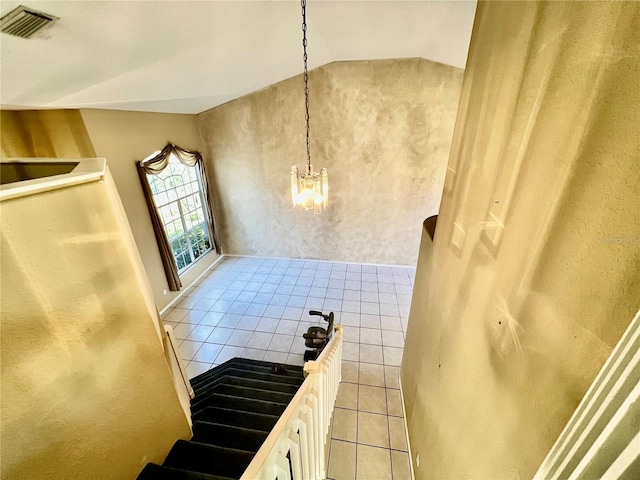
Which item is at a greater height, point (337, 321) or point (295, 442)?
point (295, 442)

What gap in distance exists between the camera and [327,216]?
18.8 ft

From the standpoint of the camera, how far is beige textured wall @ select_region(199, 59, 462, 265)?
4.56m

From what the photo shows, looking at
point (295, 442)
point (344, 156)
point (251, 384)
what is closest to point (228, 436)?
point (251, 384)

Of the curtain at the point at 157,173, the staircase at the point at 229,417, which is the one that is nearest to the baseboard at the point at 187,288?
the curtain at the point at 157,173

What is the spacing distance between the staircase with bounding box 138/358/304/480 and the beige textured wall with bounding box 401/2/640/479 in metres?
1.38

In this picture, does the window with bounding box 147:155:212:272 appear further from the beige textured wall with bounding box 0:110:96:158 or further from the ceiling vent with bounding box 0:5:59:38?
the ceiling vent with bounding box 0:5:59:38

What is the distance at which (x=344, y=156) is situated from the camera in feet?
16.9

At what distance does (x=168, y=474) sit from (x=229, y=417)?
0.89 meters

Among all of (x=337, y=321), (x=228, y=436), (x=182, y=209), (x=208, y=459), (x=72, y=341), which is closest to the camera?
(x=72, y=341)

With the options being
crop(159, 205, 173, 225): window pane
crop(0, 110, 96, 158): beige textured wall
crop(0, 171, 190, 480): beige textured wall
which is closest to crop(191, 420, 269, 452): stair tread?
crop(0, 171, 190, 480): beige textured wall

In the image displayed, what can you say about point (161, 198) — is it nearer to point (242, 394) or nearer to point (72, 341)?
point (242, 394)

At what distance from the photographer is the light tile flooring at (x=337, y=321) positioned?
264 centimetres

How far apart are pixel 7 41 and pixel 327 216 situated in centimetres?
468

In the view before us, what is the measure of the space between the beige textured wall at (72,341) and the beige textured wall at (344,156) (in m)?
4.36
